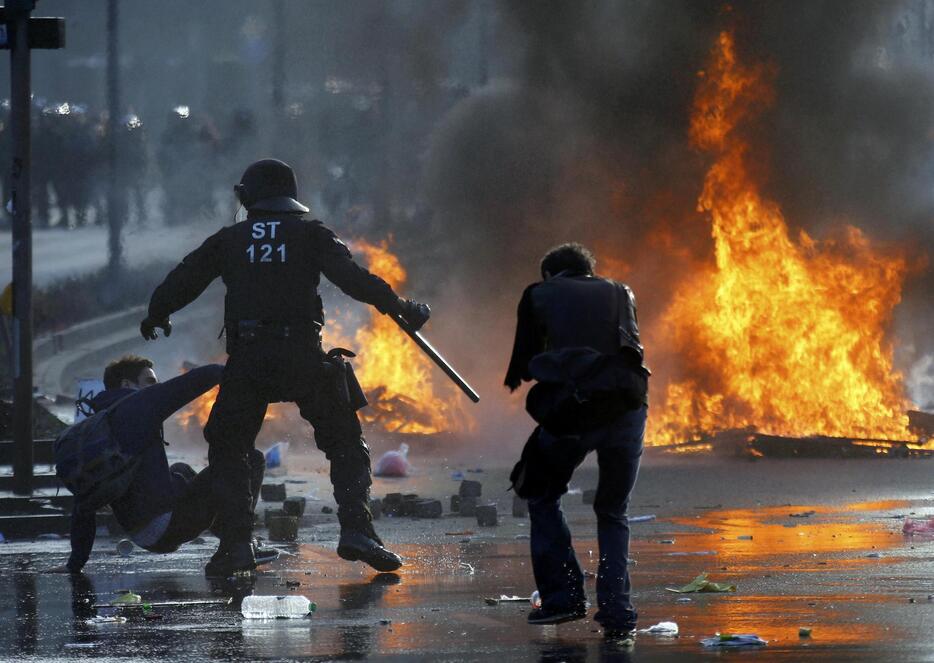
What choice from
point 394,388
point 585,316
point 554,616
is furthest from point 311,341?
point 394,388

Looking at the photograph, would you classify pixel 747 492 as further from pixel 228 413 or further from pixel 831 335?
pixel 831 335

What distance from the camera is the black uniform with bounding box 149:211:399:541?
855 centimetres

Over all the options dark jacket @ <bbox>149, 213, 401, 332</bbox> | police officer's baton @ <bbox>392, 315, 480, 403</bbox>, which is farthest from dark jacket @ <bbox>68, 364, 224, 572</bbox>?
police officer's baton @ <bbox>392, 315, 480, 403</bbox>

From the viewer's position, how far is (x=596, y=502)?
6355mm

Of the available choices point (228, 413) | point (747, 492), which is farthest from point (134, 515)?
point (747, 492)

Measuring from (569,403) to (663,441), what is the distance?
1543 centimetres

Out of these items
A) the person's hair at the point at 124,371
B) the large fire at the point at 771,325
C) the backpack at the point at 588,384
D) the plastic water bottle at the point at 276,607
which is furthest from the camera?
the large fire at the point at 771,325

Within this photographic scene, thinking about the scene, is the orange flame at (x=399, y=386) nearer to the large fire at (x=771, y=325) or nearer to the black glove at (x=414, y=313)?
the large fire at (x=771, y=325)

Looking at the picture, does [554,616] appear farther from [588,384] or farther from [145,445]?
[145,445]

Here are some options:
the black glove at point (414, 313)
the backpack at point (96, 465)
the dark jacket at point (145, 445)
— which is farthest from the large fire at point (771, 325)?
the backpack at point (96, 465)

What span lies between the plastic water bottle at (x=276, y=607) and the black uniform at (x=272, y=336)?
1.54 m

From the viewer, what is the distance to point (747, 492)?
44.8 ft

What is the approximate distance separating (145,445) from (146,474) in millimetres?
149

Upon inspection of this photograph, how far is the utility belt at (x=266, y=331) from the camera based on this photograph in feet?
28.0
